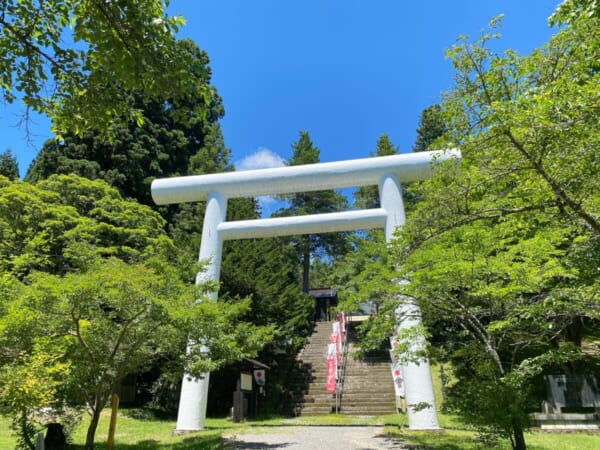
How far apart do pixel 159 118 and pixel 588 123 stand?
75.6 feet

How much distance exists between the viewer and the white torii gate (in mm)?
9875

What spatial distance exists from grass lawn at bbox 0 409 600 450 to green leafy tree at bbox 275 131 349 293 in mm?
14699

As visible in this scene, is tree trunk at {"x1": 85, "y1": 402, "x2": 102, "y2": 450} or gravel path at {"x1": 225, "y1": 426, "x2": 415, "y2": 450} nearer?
tree trunk at {"x1": 85, "y1": 402, "x2": 102, "y2": 450}

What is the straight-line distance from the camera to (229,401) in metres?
14.2

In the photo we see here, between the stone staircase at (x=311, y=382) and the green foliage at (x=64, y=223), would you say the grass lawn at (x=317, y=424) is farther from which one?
the green foliage at (x=64, y=223)

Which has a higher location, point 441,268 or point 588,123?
point 588,123

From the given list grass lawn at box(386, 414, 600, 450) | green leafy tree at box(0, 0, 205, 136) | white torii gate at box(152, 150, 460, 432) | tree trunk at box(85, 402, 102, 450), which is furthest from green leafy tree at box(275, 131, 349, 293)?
green leafy tree at box(0, 0, 205, 136)

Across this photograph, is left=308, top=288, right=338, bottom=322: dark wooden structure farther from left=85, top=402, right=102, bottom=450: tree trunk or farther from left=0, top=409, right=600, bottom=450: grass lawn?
left=85, top=402, right=102, bottom=450: tree trunk

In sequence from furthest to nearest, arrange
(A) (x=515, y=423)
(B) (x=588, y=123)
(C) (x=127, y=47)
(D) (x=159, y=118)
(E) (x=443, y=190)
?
1. (D) (x=159, y=118)
2. (A) (x=515, y=423)
3. (E) (x=443, y=190)
4. (C) (x=127, y=47)
5. (B) (x=588, y=123)

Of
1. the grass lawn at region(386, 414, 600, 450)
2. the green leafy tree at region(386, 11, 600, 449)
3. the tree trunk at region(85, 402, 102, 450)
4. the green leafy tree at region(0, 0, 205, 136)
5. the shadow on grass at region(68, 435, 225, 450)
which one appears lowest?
the shadow on grass at region(68, 435, 225, 450)

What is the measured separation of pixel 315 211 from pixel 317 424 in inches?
659

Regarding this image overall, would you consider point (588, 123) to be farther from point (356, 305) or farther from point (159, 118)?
point (159, 118)

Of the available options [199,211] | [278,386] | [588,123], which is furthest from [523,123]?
[199,211]

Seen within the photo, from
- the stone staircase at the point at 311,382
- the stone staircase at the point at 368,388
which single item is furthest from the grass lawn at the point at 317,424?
the stone staircase at the point at 311,382
